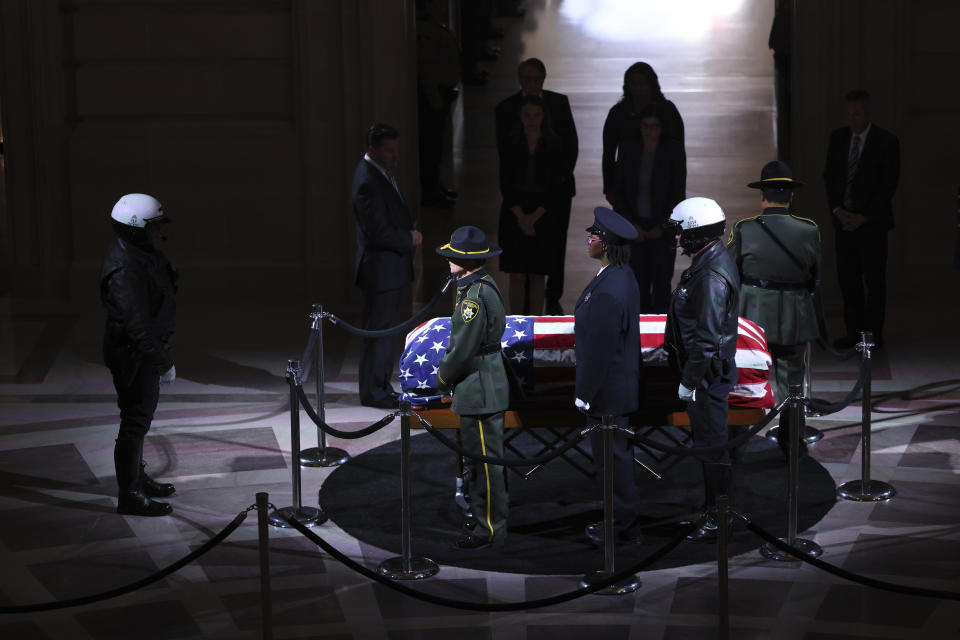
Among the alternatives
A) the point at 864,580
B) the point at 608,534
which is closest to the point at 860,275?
the point at 608,534

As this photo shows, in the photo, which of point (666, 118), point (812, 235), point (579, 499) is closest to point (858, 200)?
point (666, 118)

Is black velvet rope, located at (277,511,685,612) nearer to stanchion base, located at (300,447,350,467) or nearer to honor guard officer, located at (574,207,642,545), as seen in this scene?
honor guard officer, located at (574,207,642,545)

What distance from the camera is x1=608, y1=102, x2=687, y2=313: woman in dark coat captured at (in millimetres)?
11977

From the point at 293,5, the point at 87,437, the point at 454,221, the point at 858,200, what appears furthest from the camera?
the point at 454,221

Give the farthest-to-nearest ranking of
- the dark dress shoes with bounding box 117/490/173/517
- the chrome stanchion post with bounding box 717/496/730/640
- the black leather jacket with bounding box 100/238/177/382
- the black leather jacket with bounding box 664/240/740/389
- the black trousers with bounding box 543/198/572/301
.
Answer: the black trousers with bounding box 543/198/572/301 < the dark dress shoes with bounding box 117/490/173/517 < the black leather jacket with bounding box 100/238/177/382 < the black leather jacket with bounding box 664/240/740/389 < the chrome stanchion post with bounding box 717/496/730/640

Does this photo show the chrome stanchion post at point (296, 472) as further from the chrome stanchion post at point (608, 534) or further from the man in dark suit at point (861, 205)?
the man in dark suit at point (861, 205)

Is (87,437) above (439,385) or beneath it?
beneath

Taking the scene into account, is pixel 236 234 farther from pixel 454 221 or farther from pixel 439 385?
pixel 439 385

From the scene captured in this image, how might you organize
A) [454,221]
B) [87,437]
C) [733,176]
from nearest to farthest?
[87,437] < [454,221] < [733,176]

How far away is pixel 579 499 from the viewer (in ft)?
29.8

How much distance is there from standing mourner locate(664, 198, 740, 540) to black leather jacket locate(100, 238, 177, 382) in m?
2.93

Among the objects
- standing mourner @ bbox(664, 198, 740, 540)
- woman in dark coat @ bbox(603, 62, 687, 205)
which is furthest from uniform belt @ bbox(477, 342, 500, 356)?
woman in dark coat @ bbox(603, 62, 687, 205)

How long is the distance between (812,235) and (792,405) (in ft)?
5.92

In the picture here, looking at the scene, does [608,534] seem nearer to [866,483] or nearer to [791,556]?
[791,556]
